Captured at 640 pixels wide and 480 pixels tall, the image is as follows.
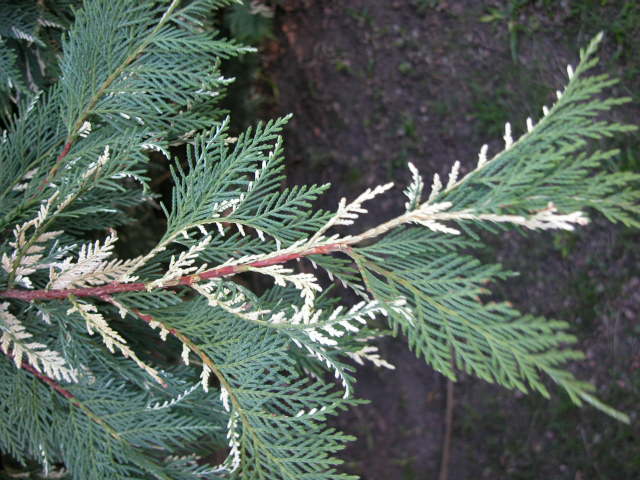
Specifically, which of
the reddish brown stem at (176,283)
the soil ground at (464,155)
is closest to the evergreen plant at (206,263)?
the reddish brown stem at (176,283)

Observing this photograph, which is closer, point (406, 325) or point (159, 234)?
point (406, 325)

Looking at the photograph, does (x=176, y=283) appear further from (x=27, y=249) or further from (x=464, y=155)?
(x=464, y=155)

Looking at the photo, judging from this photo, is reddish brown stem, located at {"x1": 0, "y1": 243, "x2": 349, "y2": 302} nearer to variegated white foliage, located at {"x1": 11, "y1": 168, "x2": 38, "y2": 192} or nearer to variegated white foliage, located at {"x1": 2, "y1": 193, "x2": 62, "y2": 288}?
variegated white foliage, located at {"x1": 2, "y1": 193, "x2": 62, "y2": 288}

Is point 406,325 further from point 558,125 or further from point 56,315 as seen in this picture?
point 56,315

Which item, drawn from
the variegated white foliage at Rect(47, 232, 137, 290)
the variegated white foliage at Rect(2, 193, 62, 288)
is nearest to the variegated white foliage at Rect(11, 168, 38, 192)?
the variegated white foliage at Rect(2, 193, 62, 288)

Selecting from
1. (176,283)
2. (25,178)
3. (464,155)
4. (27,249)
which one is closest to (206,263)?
(176,283)

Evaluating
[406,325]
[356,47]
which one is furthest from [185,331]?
[356,47]

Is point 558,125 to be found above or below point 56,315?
above
